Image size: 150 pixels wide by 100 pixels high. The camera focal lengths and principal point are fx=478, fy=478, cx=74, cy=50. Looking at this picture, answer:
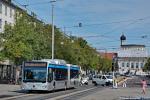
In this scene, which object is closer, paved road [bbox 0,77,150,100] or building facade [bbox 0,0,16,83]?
paved road [bbox 0,77,150,100]

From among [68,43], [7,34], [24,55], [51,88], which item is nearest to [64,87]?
[51,88]

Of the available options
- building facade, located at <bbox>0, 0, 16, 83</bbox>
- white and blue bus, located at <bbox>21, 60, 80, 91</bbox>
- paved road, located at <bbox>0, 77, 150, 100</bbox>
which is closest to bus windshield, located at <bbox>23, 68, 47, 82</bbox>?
white and blue bus, located at <bbox>21, 60, 80, 91</bbox>

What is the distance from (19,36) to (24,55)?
267 centimetres

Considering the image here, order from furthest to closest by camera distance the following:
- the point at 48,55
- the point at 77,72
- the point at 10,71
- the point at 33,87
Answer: the point at 10,71 → the point at 48,55 → the point at 77,72 → the point at 33,87

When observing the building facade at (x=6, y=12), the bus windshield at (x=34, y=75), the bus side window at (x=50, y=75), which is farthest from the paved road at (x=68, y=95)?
the building facade at (x=6, y=12)

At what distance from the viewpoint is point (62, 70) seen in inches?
1807

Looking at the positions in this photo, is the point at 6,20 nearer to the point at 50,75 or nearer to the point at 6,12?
the point at 6,12

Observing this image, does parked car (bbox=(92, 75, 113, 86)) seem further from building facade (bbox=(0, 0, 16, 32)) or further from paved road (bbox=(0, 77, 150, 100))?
paved road (bbox=(0, 77, 150, 100))

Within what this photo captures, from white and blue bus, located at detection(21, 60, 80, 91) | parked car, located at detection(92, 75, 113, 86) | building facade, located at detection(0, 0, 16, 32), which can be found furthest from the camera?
building facade, located at detection(0, 0, 16, 32)

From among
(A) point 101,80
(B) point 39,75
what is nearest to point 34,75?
(B) point 39,75

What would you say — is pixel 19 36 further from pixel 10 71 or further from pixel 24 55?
pixel 10 71

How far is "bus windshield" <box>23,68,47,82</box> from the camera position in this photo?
4078cm

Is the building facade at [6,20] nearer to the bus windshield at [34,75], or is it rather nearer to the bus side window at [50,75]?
the bus side window at [50,75]

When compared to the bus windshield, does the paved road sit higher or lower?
lower
